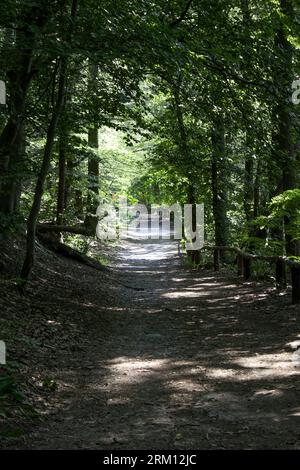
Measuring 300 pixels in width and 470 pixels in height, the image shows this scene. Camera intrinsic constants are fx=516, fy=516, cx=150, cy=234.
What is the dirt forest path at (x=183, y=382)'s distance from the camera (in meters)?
4.70

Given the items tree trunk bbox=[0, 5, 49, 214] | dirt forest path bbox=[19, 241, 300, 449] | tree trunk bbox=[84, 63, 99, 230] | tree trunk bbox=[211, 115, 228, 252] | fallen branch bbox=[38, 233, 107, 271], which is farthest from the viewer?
tree trunk bbox=[84, 63, 99, 230]

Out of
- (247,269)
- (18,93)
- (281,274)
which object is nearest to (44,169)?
(18,93)

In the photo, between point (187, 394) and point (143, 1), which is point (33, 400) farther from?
point (143, 1)

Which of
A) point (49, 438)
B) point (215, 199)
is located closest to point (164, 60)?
point (49, 438)

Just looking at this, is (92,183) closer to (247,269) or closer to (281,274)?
(247,269)

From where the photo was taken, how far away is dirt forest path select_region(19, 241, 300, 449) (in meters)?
4.70

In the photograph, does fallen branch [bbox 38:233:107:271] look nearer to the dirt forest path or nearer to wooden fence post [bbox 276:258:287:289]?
the dirt forest path

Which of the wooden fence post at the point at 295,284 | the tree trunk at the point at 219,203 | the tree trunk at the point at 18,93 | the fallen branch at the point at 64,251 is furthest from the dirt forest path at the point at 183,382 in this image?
the tree trunk at the point at 219,203

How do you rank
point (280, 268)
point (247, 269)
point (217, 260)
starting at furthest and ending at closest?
point (217, 260), point (247, 269), point (280, 268)

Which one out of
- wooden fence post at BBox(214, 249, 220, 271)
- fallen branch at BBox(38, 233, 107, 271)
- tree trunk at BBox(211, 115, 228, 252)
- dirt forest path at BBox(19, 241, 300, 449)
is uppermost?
tree trunk at BBox(211, 115, 228, 252)

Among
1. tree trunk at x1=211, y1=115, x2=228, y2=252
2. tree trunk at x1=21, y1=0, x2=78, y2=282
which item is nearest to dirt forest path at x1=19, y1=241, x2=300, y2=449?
tree trunk at x1=21, y1=0, x2=78, y2=282

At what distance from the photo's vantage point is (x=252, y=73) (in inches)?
373

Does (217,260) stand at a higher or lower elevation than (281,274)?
lower

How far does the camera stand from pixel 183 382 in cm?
641
